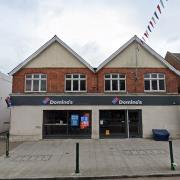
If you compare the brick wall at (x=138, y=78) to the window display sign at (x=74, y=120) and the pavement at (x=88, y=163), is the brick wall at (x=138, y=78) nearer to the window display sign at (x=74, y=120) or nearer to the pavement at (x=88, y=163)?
the window display sign at (x=74, y=120)

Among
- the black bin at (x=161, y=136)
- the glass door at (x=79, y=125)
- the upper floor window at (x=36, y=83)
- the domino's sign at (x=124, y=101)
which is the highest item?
the upper floor window at (x=36, y=83)

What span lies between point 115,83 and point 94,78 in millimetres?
1840

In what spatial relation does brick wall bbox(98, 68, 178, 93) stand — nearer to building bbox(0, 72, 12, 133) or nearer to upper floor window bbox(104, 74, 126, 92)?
upper floor window bbox(104, 74, 126, 92)

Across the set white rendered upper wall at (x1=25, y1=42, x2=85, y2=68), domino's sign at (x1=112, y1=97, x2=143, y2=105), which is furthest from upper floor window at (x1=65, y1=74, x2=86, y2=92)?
domino's sign at (x1=112, y1=97, x2=143, y2=105)

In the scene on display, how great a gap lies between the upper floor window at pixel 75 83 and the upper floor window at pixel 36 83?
6.35 ft

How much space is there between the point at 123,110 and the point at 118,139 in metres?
2.43

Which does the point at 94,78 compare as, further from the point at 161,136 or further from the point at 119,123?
the point at 161,136

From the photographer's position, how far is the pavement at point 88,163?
373 inches


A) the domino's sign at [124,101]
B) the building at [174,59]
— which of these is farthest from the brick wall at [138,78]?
the building at [174,59]

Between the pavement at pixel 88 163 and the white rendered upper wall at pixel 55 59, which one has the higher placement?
the white rendered upper wall at pixel 55 59

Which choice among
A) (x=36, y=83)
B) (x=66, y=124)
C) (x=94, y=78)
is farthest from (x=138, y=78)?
(x=36, y=83)

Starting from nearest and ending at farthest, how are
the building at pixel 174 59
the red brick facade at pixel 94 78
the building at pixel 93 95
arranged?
the building at pixel 93 95 < the red brick facade at pixel 94 78 < the building at pixel 174 59

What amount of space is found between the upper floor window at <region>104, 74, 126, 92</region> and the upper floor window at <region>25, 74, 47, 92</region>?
5.26 metres

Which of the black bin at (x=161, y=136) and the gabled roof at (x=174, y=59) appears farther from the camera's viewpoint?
the gabled roof at (x=174, y=59)
